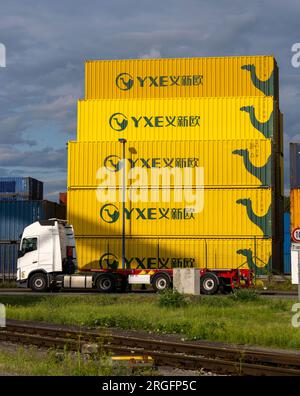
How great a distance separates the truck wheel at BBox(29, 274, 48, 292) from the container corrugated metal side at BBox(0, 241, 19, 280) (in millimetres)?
9509

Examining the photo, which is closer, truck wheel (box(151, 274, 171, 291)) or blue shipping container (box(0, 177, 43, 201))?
truck wheel (box(151, 274, 171, 291))

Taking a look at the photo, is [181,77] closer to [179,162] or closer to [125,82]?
[125,82]

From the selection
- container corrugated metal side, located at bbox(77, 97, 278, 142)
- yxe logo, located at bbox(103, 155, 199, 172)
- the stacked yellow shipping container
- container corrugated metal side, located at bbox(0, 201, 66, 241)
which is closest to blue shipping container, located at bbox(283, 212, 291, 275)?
the stacked yellow shipping container

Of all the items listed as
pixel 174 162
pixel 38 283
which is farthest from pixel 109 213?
pixel 38 283

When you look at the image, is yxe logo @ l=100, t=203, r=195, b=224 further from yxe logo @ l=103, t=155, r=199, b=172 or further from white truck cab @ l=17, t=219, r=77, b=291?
white truck cab @ l=17, t=219, r=77, b=291

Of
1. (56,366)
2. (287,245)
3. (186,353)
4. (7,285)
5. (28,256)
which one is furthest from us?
(287,245)

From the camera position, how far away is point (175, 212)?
35281 mm

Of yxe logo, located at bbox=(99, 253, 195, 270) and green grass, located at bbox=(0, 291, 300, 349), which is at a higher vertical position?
yxe logo, located at bbox=(99, 253, 195, 270)

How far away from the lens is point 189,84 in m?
38.0

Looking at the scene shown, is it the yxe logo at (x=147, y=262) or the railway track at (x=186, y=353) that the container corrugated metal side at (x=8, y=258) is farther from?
the railway track at (x=186, y=353)

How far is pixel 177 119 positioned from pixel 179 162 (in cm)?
Answer: 325

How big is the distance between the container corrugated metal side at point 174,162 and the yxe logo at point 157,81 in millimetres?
4575

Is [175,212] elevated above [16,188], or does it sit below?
below

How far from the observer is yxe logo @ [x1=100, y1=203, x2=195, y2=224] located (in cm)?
3516
